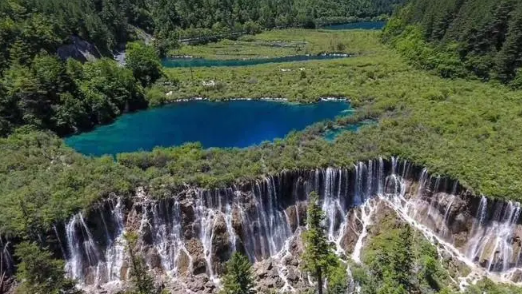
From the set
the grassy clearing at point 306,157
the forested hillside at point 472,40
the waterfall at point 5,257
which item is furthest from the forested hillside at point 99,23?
the forested hillside at point 472,40

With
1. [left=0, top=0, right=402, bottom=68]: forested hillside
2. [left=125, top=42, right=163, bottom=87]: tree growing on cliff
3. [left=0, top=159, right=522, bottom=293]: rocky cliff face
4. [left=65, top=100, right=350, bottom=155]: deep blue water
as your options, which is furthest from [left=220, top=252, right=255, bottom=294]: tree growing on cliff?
[left=125, top=42, right=163, bottom=87]: tree growing on cliff

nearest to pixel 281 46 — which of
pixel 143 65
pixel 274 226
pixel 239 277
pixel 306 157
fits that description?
pixel 143 65

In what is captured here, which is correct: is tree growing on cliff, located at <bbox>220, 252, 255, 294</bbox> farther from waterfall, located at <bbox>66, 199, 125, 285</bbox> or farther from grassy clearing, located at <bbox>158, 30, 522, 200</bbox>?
grassy clearing, located at <bbox>158, 30, 522, 200</bbox>

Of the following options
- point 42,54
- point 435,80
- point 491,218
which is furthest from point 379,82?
point 42,54

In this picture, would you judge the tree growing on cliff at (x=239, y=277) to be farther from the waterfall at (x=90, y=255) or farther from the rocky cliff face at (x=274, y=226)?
the waterfall at (x=90, y=255)

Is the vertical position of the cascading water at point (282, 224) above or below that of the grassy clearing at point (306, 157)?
below

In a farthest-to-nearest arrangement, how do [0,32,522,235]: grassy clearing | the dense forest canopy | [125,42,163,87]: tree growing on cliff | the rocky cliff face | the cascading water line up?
[125,42,163,87]: tree growing on cliff, the dense forest canopy, [0,32,522,235]: grassy clearing, the cascading water, the rocky cliff face
